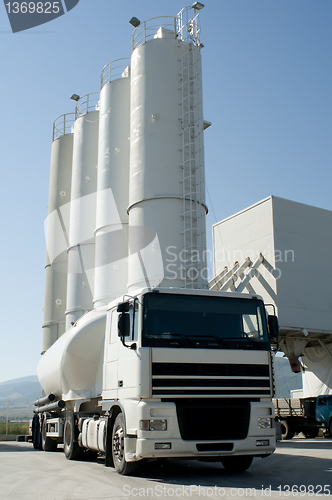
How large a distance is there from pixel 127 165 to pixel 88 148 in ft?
17.5

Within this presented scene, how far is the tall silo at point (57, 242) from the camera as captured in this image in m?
30.0

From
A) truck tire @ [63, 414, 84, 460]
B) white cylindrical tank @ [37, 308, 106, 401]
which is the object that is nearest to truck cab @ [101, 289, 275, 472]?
white cylindrical tank @ [37, 308, 106, 401]

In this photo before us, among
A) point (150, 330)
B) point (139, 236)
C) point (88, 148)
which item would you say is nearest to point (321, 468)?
point (150, 330)

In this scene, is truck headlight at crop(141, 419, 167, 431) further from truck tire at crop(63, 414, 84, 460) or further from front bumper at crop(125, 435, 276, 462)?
truck tire at crop(63, 414, 84, 460)

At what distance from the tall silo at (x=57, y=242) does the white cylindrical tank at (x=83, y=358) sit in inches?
671

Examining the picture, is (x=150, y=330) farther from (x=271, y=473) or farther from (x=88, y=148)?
(x=88, y=148)

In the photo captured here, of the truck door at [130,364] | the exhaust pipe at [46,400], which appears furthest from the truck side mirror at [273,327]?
the exhaust pipe at [46,400]

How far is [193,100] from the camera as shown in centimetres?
2155

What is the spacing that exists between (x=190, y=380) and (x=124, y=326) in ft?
4.54

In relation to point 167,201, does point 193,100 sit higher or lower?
higher

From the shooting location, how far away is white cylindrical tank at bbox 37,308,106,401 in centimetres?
1143

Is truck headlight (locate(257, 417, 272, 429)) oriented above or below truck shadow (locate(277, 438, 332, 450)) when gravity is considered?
above

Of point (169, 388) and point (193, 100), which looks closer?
point (169, 388)

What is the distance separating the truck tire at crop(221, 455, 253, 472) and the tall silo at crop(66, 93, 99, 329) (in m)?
17.2
